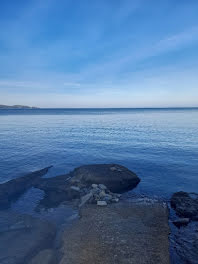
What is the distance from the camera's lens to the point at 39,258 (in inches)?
389

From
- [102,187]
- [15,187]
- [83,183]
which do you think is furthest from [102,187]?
[15,187]

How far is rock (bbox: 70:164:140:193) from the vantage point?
19.9 m

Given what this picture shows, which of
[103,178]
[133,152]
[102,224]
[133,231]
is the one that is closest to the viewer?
[133,231]

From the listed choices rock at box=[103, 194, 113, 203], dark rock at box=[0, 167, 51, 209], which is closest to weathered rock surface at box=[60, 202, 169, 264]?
rock at box=[103, 194, 113, 203]

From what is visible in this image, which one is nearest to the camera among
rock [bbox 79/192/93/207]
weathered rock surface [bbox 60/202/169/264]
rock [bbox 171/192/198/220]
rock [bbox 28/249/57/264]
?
rock [bbox 28/249/57/264]

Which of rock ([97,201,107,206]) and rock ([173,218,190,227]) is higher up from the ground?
rock ([97,201,107,206])

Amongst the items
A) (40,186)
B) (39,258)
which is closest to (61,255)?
(39,258)

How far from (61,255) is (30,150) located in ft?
86.8

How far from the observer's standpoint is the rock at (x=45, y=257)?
9.66 metres

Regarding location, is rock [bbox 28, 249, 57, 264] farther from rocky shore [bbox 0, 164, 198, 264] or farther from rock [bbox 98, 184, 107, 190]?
rock [bbox 98, 184, 107, 190]

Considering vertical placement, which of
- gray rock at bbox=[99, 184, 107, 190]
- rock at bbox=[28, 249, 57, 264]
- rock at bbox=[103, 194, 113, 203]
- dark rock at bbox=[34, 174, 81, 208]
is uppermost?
rock at bbox=[28, 249, 57, 264]

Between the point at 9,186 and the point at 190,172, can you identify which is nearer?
the point at 9,186

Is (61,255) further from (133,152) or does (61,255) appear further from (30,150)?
(30,150)

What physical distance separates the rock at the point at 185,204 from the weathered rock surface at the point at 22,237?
33.8 feet
